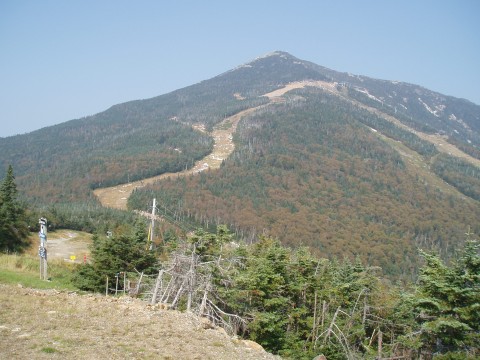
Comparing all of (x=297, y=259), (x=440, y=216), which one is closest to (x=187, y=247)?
(x=297, y=259)

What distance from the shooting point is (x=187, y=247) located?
55.0 feet

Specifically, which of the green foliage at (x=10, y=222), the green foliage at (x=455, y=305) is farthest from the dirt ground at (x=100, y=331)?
the green foliage at (x=10, y=222)

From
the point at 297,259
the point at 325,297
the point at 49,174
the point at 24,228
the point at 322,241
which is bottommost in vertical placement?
the point at 322,241

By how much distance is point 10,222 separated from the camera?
125ft

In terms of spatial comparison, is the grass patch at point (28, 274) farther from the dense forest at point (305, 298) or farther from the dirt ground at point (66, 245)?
the dirt ground at point (66, 245)

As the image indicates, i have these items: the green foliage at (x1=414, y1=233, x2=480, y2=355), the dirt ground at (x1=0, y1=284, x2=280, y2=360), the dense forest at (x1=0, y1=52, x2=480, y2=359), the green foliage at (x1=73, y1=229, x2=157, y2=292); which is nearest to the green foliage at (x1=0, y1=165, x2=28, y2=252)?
the dense forest at (x1=0, y1=52, x2=480, y2=359)

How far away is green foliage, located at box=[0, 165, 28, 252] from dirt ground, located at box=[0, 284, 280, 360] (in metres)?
28.1

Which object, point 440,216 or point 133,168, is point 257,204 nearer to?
point 133,168

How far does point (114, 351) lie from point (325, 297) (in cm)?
1387

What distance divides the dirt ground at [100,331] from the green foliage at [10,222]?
28.1 metres

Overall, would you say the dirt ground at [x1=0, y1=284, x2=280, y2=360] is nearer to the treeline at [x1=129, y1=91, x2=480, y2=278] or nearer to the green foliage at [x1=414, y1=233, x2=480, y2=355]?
the green foliage at [x1=414, y1=233, x2=480, y2=355]

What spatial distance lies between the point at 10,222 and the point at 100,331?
33.4 metres

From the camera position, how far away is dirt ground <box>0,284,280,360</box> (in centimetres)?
878

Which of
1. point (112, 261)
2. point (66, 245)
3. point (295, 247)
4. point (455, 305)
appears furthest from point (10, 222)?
point (295, 247)
